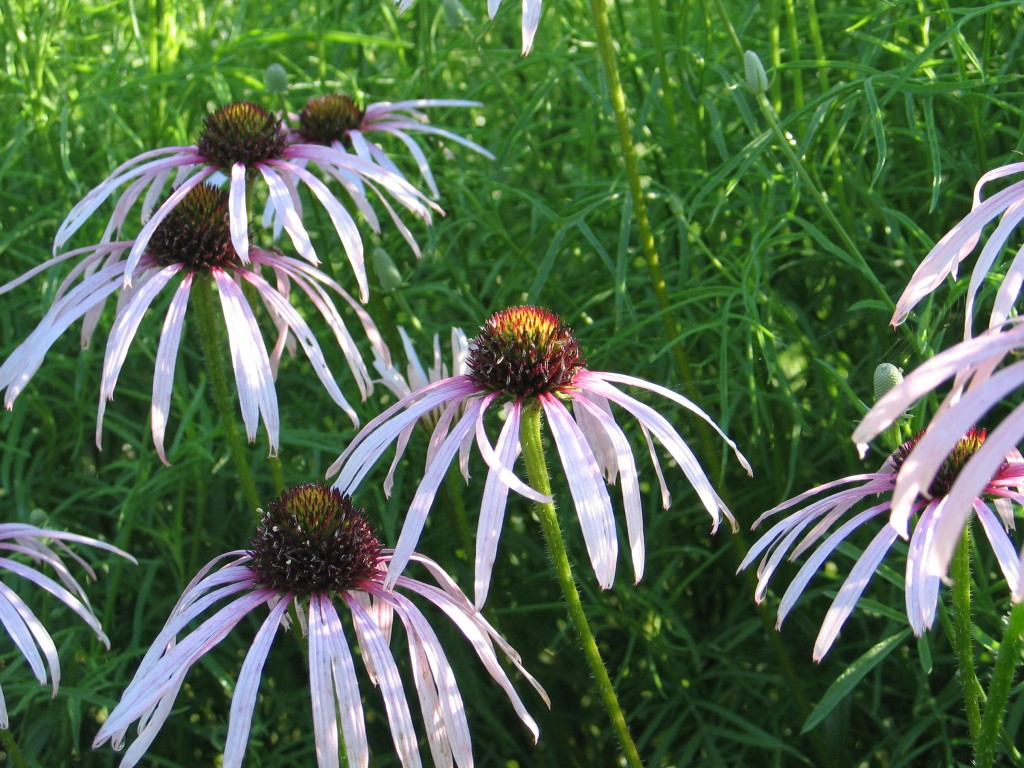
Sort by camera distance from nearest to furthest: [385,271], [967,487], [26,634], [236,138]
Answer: [967,487]
[26,634]
[236,138]
[385,271]

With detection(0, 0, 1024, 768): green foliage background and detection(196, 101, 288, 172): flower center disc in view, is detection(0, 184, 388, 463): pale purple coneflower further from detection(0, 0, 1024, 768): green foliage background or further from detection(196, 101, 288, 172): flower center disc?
detection(0, 0, 1024, 768): green foliage background

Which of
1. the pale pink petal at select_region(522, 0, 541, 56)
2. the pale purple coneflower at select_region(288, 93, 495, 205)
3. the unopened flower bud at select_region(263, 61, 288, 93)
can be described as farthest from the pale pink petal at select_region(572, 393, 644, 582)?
the unopened flower bud at select_region(263, 61, 288, 93)

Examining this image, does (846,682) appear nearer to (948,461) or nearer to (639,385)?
(948,461)

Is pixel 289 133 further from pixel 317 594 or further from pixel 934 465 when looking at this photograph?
pixel 934 465

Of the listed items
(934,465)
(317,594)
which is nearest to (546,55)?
(317,594)

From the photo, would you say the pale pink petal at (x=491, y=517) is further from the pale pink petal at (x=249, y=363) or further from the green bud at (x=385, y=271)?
the green bud at (x=385, y=271)

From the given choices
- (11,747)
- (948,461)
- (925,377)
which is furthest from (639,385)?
(11,747)
